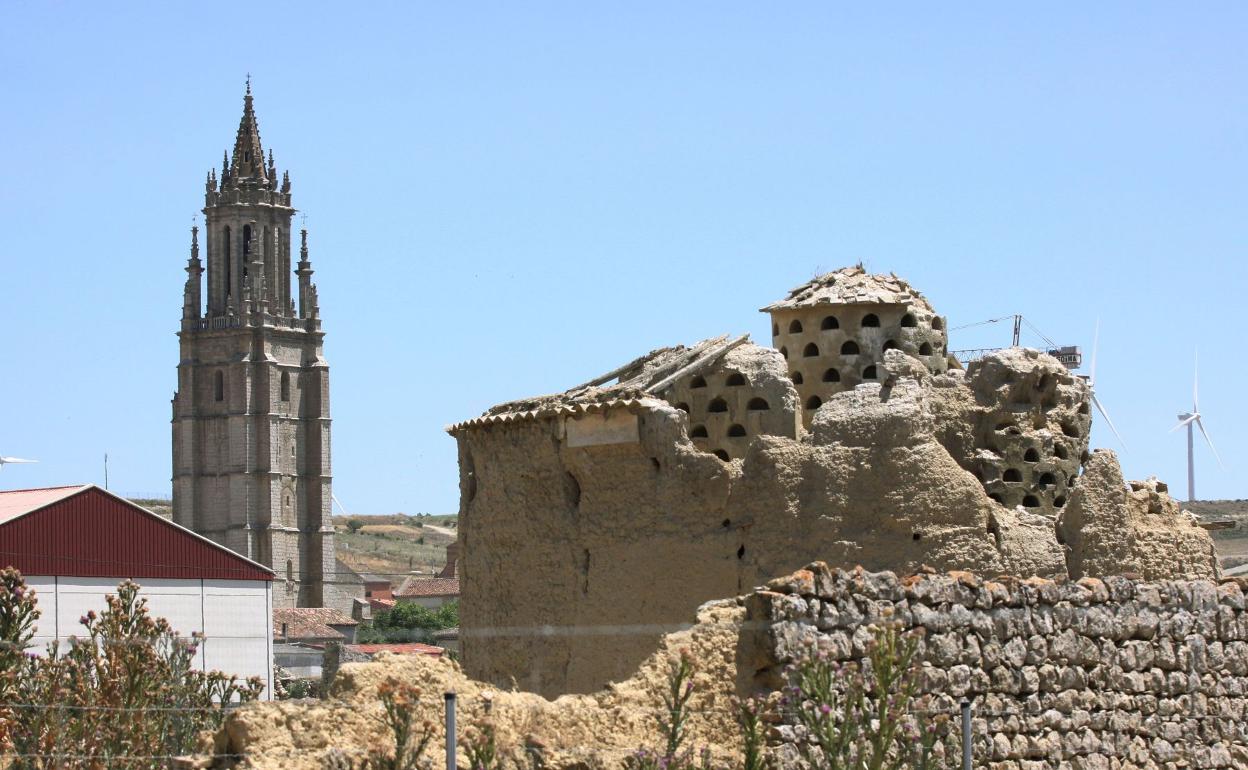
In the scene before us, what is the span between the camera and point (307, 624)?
88.4m

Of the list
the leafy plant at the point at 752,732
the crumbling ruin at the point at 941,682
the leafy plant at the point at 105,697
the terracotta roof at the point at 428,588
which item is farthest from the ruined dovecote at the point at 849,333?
the terracotta roof at the point at 428,588

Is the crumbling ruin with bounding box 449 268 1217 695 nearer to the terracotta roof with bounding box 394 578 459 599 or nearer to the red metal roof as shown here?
the red metal roof

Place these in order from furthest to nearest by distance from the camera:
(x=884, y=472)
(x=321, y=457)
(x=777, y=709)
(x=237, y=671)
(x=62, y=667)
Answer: (x=321, y=457), (x=237, y=671), (x=884, y=472), (x=62, y=667), (x=777, y=709)

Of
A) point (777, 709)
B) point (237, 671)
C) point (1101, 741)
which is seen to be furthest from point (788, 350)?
point (237, 671)

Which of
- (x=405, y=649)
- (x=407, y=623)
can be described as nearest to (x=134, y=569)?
(x=405, y=649)

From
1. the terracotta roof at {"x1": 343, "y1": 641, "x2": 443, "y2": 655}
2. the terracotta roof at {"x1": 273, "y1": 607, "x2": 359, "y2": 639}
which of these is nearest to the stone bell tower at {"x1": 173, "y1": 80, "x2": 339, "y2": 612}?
the terracotta roof at {"x1": 273, "y1": 607, "x2": 359, "y2": 639}

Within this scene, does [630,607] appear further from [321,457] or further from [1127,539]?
[321,457]

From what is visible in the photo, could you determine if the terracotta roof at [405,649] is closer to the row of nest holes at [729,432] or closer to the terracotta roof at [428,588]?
the row of nest holes at [729,432]

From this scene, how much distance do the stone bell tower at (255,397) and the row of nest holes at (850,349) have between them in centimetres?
11729

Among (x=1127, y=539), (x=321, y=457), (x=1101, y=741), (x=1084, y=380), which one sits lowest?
(x=1101, y=741)

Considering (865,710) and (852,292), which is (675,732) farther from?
(852,292)

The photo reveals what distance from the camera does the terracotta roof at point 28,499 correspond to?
132 ft

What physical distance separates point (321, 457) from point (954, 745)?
5072 inches

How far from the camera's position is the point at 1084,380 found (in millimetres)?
21656
